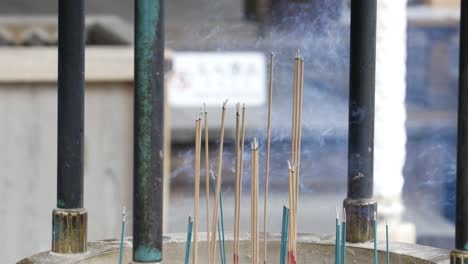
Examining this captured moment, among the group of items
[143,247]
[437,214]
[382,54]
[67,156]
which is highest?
[382,54]

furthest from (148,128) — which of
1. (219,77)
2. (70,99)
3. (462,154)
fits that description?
(219,77)

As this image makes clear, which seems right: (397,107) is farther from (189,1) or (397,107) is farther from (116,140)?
(189,1)

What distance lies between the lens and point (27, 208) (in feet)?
10.2

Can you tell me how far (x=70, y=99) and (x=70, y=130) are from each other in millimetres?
47

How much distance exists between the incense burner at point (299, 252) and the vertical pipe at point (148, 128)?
268mm

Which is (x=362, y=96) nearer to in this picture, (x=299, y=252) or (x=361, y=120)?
(x=361, y=120)

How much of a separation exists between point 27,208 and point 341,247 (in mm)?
1790

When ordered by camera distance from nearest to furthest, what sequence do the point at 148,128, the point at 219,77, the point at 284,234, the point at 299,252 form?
the point at 148,128, the point at 284,234, the point at 299,252, the point at 219,77

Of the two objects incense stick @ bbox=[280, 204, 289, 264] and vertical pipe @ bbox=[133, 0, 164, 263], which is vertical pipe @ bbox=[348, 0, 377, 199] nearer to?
incense stick @ bbox=[280, 204, 289, 264]

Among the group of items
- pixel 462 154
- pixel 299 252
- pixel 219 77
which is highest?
pixel 219 77

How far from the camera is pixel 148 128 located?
4.27 ft

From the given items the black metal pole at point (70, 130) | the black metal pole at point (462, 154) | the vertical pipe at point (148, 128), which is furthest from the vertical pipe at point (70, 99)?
the black metal pole at point (462, 154)

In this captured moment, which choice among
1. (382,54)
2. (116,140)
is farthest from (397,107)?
(116,140)

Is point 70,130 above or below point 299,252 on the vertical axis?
above
